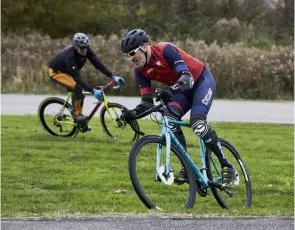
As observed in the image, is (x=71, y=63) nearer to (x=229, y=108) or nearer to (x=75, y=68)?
(x=75, y=68)

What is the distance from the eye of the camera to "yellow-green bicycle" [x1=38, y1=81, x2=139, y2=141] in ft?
39.2

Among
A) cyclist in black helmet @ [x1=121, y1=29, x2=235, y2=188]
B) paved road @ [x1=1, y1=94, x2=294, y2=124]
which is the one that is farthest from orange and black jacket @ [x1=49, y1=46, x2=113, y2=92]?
cyclist in black helmet @ [x1=121, y1=29, x2=235, y2=188]

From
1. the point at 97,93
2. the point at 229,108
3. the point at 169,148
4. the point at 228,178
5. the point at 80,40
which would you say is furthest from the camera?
the point at 229,108

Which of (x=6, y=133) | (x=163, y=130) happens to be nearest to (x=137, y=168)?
(x=163, y=130)

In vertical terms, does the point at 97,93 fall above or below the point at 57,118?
above

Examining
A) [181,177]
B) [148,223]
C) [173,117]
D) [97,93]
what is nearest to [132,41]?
[173,117]

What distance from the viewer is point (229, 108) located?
1838 cm

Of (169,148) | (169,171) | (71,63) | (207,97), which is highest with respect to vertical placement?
(207,97)

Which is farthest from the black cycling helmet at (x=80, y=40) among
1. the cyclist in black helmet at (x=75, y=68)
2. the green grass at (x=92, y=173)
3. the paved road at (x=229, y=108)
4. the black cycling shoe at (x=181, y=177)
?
the black cycling shoe at (x=181, y=177)

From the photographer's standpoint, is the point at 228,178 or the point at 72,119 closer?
the point at 228,178

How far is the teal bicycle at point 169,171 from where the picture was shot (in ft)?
20.5

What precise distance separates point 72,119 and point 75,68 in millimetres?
1104

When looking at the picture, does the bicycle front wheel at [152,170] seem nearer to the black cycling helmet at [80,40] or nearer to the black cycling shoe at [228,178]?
the black cycling shoe at [228,178]

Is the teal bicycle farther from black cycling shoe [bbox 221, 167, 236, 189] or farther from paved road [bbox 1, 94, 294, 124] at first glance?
paved road [bbox 1, 94, 294, 124]
